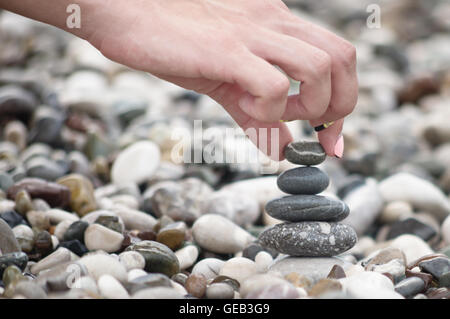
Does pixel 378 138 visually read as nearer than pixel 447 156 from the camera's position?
No

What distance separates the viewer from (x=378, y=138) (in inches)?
190

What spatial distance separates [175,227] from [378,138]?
2.80 m

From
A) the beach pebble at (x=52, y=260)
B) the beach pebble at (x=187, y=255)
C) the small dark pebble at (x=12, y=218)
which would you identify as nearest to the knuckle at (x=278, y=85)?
the beach pebble at (x=187, y=255)

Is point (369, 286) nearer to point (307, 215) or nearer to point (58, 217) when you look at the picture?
point (307, 215)

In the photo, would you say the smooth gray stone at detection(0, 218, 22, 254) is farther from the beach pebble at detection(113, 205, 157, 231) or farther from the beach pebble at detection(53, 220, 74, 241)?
the beach pebble at detection(113, 205, 157, 231)

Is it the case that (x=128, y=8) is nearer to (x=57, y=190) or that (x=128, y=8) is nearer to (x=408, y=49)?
(x=57, y=190)

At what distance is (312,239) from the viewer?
7.13ft

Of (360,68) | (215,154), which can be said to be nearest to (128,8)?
(215,154)

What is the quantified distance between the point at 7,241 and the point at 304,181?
113 centimetres

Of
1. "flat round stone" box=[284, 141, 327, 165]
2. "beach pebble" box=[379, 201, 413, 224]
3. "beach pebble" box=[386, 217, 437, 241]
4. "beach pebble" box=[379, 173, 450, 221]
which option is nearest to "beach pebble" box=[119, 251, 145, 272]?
"flat round stone" box=[284, 141, 327, 165]

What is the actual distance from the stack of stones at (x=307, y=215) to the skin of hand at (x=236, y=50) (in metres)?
0.10

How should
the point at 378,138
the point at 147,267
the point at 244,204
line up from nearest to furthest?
1. the point at 147,267
2. the point at 244,204
3. the point at 378,138

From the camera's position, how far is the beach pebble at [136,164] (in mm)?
3477

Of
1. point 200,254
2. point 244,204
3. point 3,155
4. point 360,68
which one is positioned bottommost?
point 200,254
